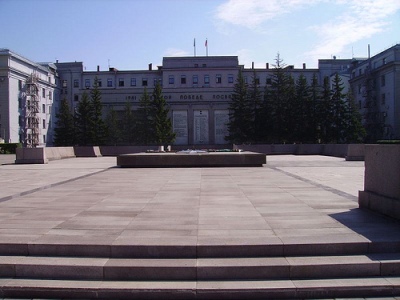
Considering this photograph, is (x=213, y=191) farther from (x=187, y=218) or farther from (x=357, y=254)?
(x=357, y=254)

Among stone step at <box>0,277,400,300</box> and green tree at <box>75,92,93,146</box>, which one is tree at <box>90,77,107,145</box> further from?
stone step at <box>0,277,400,300</box>

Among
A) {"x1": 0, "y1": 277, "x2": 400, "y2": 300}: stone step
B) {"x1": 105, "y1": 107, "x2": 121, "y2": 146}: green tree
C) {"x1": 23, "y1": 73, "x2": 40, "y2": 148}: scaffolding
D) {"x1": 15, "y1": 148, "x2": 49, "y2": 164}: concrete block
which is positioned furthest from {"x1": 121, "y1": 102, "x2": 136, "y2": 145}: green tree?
{"x1": 0, "y1": 277, "x2": 400, "y2": 300}: stone step

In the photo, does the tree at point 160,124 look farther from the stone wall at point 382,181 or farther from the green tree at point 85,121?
the stone wall at point 382,181

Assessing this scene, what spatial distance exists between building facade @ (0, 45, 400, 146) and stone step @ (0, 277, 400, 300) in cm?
4441

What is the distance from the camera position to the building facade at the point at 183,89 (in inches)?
2153

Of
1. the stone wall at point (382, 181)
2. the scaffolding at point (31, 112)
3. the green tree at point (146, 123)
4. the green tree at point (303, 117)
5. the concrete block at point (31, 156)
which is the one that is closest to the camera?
the stone wall at point (382, 181)

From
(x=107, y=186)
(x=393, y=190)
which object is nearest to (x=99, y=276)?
(x=393, y=190)

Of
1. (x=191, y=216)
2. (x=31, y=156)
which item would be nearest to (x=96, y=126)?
(x=31, y=156)

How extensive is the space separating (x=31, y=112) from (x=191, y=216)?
59065mm

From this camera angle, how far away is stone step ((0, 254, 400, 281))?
482cm

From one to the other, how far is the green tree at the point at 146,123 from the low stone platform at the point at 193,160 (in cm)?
2876

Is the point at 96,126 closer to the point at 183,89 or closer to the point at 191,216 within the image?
the point at 183,89

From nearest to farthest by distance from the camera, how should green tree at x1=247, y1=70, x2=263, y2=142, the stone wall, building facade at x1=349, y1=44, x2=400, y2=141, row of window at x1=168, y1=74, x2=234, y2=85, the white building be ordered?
the stone wall, green tree at x1=247, y1=70, x2=263, y2=142, building facade at x1=349, y1=44, x2=400, y2=141, the white building, row of window at x1=168, y1=74, x2=234, y2=85

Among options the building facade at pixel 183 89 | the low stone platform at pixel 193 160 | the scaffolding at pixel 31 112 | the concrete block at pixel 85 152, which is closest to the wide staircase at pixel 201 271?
the low stone platform at pixel 193 160
